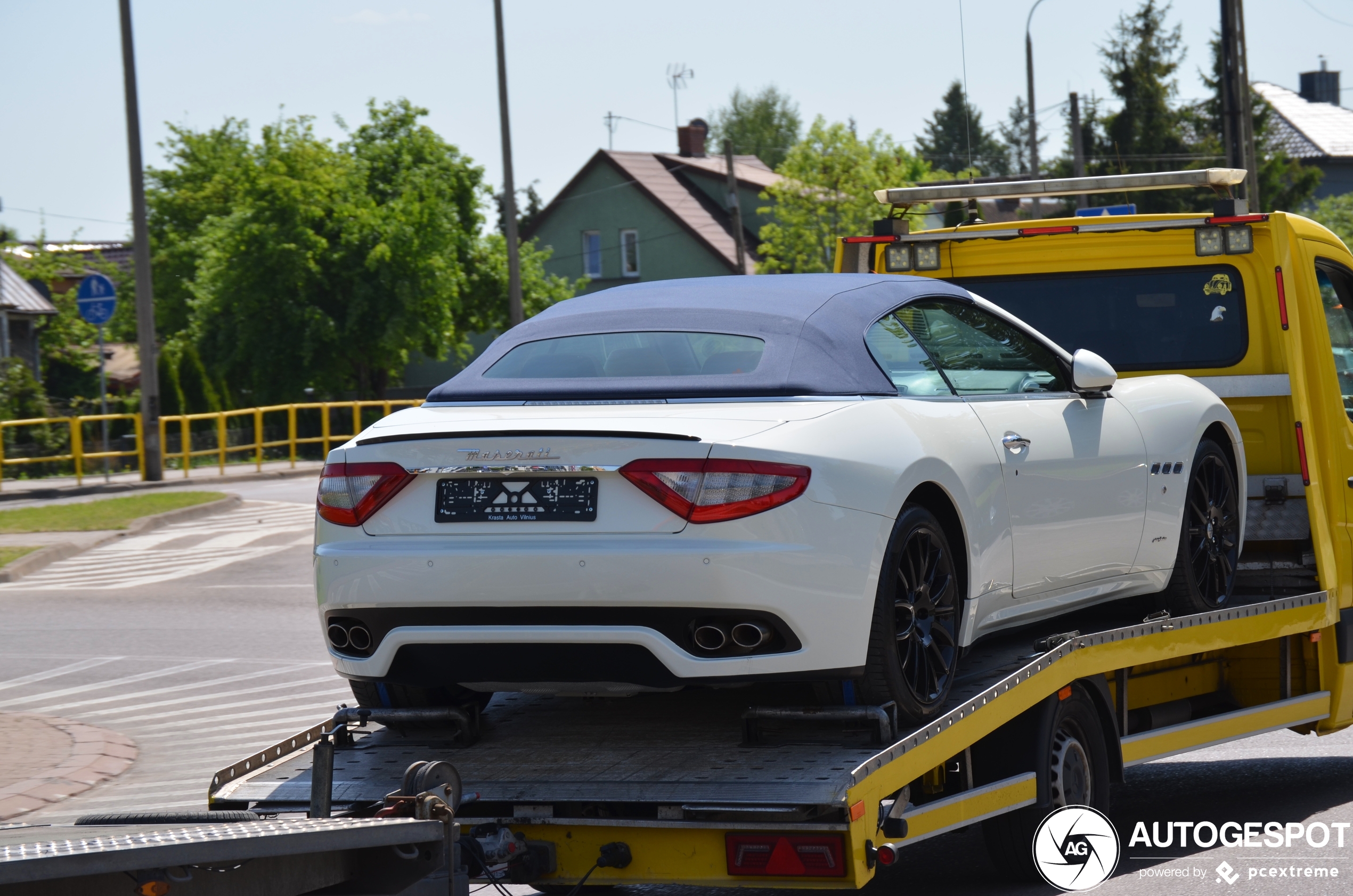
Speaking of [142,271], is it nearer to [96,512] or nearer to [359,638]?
[96,512]

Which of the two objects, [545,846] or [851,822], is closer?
[851,822]

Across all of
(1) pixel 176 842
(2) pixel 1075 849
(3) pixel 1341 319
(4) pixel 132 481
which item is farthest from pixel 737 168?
(1) pixel 176 842

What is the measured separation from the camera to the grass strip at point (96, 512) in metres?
19.5

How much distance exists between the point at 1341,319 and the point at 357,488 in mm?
5300

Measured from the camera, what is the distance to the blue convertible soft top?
4.67m

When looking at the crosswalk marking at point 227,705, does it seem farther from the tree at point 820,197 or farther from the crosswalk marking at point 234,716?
the tree at point 820,197

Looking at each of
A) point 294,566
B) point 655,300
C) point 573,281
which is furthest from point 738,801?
point 573,281

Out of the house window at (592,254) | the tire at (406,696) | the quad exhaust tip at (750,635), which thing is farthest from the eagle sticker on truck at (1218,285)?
the house window at (592,254)

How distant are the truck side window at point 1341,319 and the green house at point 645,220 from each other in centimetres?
5075

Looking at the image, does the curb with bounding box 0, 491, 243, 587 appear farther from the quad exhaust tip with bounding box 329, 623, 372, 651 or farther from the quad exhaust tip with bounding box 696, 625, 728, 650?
the quad exhaust tip with bounding box 696, 625, 728, 650

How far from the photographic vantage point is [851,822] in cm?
397

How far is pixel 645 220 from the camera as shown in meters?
61.0

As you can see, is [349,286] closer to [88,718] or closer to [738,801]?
[88,718]

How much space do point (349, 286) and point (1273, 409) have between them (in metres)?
39.7
